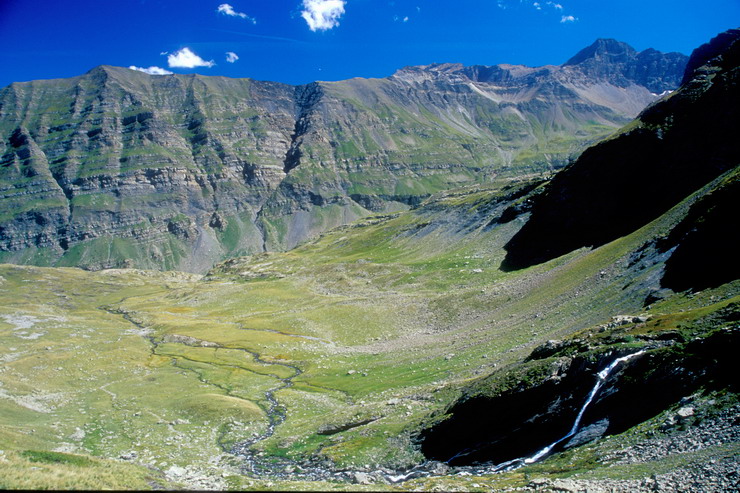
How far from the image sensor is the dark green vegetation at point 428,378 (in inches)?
1046

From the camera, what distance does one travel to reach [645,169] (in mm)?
102500

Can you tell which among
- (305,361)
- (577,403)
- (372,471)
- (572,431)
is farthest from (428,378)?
(305,361)

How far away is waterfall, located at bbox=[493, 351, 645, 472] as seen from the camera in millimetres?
31391

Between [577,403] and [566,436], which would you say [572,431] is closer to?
[566,436]

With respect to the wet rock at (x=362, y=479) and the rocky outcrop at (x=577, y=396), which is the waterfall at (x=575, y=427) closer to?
the rocky outcrop at (x=577, y=396)

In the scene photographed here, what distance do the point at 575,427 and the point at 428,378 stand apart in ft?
102

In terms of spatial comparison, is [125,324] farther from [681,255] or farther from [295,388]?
[681,255]

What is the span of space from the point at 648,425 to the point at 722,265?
30.8 metres

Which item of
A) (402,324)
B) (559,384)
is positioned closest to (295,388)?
(402,324)

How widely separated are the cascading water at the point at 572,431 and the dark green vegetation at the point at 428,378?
68 cm

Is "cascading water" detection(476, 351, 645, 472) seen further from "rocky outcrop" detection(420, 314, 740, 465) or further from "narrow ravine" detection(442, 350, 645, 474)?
"rocky outcrop" detection(420, 314, 740, 465)

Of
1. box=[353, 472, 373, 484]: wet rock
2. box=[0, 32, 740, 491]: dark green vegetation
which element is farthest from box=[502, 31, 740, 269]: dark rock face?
box=[353, 472, 373, 484]: wet rock

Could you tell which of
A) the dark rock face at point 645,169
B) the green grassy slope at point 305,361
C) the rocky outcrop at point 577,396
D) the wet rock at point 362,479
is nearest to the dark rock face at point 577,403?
the rocky outcrop at point 577,396

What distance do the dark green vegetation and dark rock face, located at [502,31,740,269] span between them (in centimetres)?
→ 119
